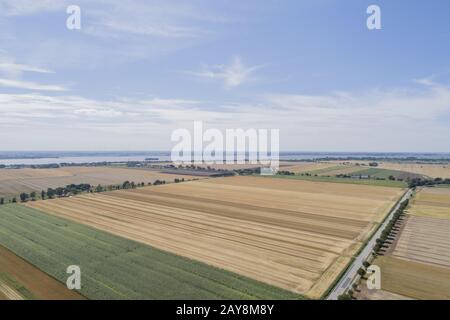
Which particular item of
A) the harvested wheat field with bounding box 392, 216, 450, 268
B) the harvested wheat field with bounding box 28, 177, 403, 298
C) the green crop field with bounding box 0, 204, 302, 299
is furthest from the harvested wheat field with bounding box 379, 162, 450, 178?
the green crop field with bounding box 0, 204, 302, 299

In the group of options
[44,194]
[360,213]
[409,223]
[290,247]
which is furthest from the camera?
[44,194]

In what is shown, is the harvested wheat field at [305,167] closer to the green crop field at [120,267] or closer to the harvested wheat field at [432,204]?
the harvested wheat field at [432,204]

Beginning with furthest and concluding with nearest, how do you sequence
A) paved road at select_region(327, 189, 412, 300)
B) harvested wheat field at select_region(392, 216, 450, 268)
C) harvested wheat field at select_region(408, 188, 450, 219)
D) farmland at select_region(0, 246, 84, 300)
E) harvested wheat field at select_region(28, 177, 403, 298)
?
harvested wheat field at select_region(408, 188, 450, 219), harvested wheat field at select_region(392, 216, 450, 268), harvested wheat field at select_region(28, 177, 403, 298), paved road at select_region(327, 189, 412, 300), farmland at select_region(0, 246, 84, 300)

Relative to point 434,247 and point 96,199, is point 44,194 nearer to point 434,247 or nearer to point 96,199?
point 96,199

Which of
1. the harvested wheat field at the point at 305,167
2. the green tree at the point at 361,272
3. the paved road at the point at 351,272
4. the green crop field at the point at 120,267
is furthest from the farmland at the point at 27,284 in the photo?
the harvested wheat field at the point at 305,167

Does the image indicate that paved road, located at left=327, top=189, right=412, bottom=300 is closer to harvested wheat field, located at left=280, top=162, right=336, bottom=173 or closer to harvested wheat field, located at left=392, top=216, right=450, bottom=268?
harvested wheat field, located at left=392, top=216, right=450, bottom=268

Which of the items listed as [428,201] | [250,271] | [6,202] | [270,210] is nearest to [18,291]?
[250,271]
